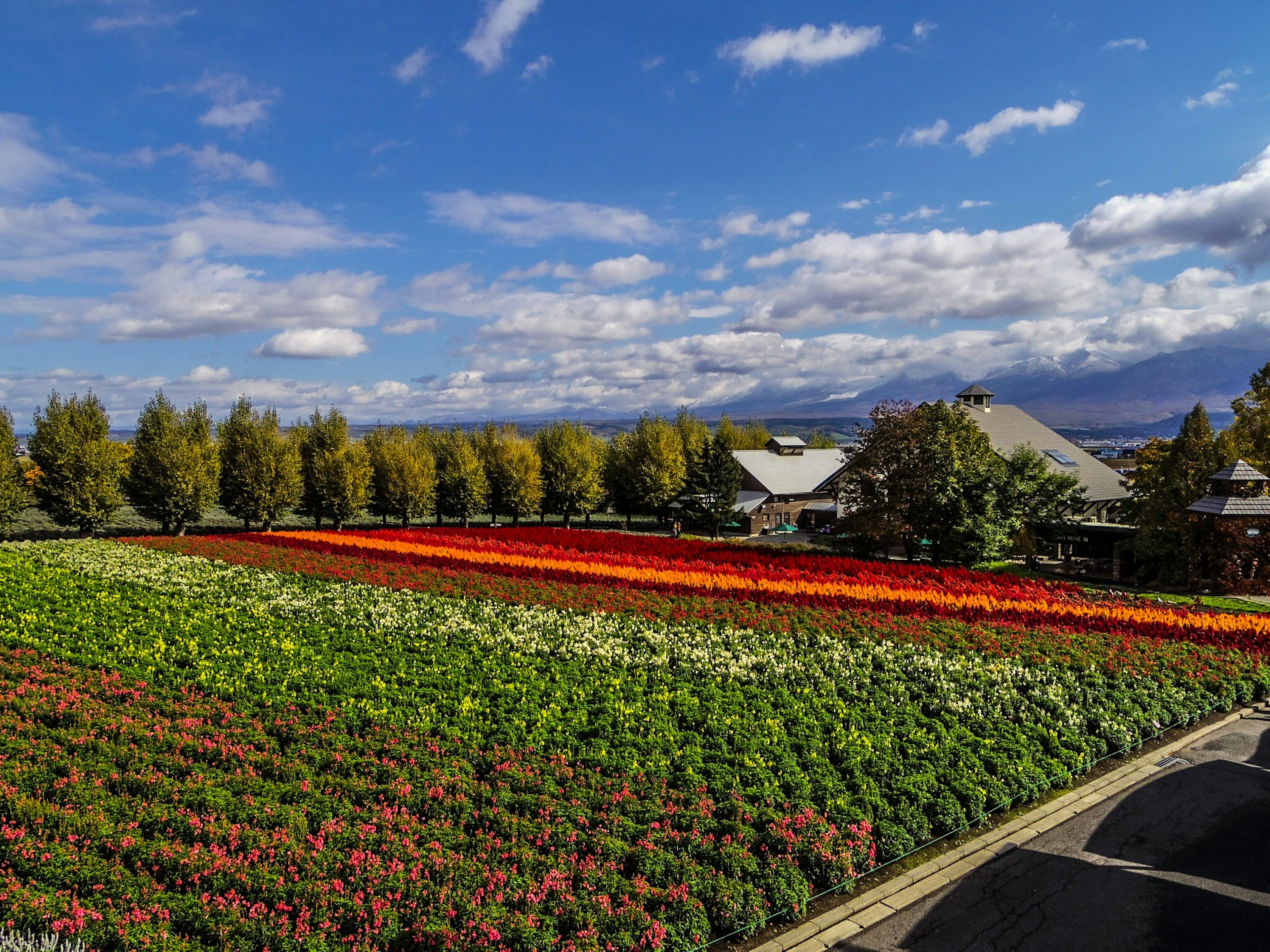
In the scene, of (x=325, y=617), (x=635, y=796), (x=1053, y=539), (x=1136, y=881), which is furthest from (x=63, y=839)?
(x=1053, y=539)

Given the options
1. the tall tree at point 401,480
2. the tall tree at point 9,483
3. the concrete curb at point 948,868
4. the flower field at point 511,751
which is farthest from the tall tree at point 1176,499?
the tall tree at point 9,483

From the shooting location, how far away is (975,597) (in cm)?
1953

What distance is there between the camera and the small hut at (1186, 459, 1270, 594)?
79.3 feet

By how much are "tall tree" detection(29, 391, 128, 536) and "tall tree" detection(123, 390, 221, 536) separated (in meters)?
1.33

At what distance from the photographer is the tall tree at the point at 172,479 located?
1639 inches

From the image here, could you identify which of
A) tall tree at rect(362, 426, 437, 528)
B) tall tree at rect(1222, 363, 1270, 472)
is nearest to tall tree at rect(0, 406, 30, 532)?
tall tree at rect(362, 426, 437, 528)

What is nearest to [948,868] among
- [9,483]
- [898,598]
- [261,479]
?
[898,598]

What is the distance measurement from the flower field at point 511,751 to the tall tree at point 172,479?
26.1m

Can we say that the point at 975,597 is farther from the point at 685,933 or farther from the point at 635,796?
the point at 685,933

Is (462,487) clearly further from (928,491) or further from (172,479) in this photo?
(928,491)

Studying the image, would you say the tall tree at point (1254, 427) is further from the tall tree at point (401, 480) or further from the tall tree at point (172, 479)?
the tall tree at point (172, 479)

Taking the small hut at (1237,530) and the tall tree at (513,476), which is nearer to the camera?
the small hut at (1237,530)

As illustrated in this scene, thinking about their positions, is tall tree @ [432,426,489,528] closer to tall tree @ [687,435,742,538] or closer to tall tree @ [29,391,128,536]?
tall tree @ [687,435,742,538]

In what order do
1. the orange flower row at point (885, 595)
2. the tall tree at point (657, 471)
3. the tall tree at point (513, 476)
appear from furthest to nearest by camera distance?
the tall tree at point (657, 471) → the tall tree at point (513, 476) → the orange flower row at point (885, 595)
